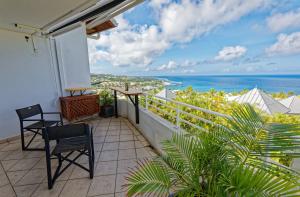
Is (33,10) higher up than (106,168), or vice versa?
(33,10)

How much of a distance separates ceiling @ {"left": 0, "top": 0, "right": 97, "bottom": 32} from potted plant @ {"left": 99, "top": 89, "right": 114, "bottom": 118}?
254 centimetres

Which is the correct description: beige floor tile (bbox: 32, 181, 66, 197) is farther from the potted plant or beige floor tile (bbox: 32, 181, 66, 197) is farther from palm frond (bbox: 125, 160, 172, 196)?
the potted plant

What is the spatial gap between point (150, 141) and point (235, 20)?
22.5 meters

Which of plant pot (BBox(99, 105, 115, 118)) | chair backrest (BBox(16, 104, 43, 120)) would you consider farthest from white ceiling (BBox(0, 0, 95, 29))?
plant pot (BBox(99, 105, 115, 118))

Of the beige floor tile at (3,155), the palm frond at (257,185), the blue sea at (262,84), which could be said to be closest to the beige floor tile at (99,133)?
the beige floor tile at (3,155)

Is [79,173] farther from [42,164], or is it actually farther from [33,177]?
[42,164]

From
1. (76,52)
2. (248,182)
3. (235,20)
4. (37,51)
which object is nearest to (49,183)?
(248,182)

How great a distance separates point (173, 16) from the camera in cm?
943

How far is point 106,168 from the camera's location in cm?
222

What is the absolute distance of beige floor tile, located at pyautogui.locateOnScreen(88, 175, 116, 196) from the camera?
1.76 metres

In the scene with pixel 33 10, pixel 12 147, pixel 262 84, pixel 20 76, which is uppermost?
pixel 33 10

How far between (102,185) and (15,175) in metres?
1.26

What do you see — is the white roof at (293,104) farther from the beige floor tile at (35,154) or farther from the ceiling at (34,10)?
the beige floor tile at (35,154)

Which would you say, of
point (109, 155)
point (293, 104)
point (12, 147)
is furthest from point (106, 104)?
point (293, 104)
